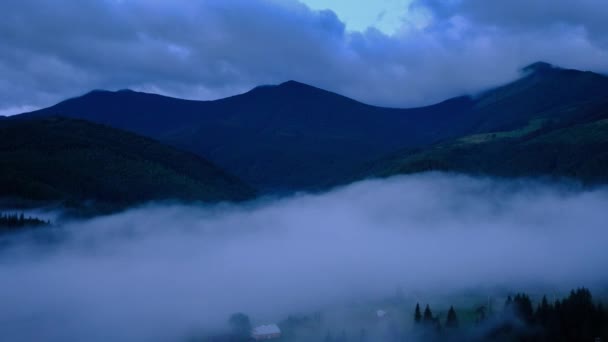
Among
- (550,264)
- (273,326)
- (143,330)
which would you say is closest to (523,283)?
(550,264)

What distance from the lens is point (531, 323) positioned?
114625 mm

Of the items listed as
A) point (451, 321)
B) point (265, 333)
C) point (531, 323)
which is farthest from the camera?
point (265, 333)

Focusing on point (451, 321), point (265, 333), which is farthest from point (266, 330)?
point (451, 321)

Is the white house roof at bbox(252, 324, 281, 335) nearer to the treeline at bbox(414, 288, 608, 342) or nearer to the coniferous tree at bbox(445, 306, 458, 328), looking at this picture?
the treeline at bbox(414, 288, 608, 342)

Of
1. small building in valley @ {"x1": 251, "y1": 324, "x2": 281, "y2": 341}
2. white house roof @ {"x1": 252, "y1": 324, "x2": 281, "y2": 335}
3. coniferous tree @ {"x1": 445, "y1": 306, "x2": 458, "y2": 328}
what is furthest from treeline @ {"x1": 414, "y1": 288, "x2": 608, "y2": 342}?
white house roof @ {"x1": 252, "y1": 324, "x2": 281, "y2": 335}

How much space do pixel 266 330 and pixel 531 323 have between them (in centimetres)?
5845

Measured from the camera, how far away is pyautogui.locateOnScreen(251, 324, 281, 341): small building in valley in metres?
135

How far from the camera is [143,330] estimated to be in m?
155

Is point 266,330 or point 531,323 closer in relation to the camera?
point 531,323

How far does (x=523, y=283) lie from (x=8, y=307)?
505ft

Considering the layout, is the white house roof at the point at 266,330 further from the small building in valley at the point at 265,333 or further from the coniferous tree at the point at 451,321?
the coniferous tree at the point at 451,321

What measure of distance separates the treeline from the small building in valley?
106 ft

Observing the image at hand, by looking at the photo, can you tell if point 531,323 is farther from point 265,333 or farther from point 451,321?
point 265,333

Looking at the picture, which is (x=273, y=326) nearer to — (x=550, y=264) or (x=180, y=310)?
(x=180, y=310)
